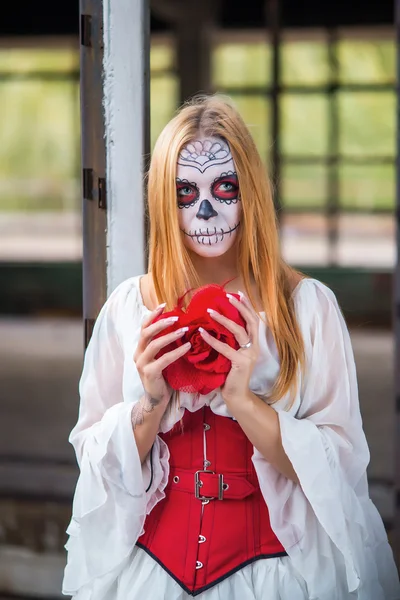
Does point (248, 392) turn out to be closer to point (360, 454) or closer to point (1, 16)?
point (360, 454)

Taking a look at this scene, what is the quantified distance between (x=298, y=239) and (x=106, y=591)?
27.5 feet

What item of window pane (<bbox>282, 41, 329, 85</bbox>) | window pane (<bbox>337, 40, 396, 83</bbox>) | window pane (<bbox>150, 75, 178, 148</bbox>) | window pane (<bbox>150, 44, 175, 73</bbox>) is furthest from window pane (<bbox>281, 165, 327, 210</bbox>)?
window pane (<bbox>150, 44, 175, 73</bbox>)

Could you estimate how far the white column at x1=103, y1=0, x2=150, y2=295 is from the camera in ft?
6.18

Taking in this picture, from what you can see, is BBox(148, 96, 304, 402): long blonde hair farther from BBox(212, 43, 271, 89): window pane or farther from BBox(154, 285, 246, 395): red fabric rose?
BBox(212, 43, 271, 89): window pane

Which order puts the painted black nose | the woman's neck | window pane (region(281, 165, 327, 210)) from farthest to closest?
window pane (region(281, 165, 327, 210)) → the woman's neck → the painted black nose

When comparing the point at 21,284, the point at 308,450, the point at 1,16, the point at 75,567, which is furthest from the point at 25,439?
the point at 1,16

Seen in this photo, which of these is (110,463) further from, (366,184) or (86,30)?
(366,184)

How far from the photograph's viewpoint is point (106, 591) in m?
1.51

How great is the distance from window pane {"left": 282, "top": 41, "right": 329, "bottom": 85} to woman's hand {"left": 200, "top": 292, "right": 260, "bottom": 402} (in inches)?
306

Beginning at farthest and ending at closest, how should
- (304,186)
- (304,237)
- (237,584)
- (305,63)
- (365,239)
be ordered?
(365,239) → (304,237) → (304,186) → (305,63) → (237,584)

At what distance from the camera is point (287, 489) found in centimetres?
147

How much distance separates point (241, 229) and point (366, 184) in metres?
7.69

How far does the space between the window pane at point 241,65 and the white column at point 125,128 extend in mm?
7070

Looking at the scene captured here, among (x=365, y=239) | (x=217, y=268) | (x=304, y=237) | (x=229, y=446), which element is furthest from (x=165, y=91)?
(x=229, y=446)
